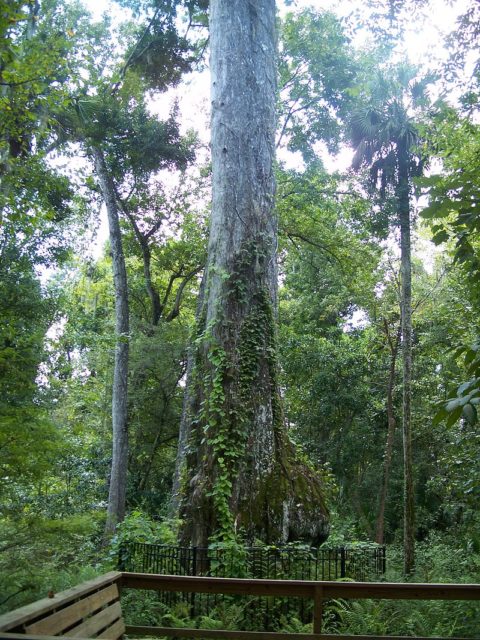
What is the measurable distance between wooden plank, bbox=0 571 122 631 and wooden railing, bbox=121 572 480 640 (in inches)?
26.3

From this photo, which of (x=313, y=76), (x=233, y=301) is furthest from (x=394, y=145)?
(x=233, y=301)

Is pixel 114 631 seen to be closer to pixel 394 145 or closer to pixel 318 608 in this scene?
pixel 318 608

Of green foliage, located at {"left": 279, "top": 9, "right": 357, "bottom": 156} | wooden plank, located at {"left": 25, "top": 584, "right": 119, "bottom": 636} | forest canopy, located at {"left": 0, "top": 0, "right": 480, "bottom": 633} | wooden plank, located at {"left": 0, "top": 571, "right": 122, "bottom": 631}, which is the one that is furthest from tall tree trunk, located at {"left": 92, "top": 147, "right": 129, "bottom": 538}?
wooden plank, located at {"left": 0, "top": 571, "right": 122, "bottom": 631}

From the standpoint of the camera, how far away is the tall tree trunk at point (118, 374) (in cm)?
1482

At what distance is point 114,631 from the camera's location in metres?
3.64

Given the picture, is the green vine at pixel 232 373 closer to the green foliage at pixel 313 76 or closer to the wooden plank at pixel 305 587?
the wooden plank at pixel 305 587

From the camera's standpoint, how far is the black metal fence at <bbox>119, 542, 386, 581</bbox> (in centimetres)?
640

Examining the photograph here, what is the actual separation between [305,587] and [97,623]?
1.54 m

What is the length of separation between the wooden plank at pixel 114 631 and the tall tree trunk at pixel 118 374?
10.0m

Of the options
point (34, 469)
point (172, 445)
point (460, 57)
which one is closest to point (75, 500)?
point (172, 445)

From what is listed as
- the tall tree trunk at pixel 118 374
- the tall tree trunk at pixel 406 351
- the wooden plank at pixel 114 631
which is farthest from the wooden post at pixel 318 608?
the tall tree trunk at pixel 118 374

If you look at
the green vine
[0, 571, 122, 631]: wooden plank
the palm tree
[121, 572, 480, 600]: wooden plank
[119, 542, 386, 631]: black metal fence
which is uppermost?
the palm tree

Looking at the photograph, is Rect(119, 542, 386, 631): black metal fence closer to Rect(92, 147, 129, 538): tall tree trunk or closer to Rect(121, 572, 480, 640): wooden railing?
Rect(121, 572, 480, 640): wooden railing

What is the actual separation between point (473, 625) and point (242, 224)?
5881 mm
